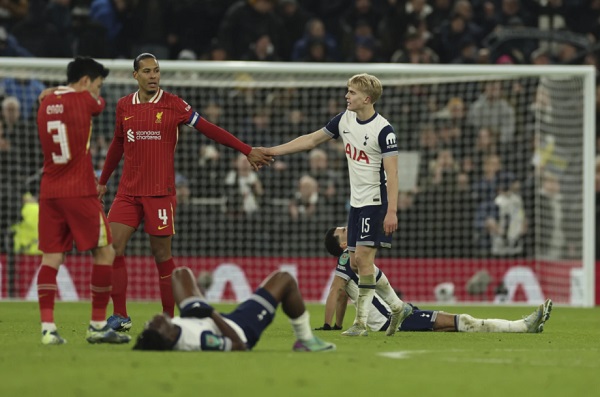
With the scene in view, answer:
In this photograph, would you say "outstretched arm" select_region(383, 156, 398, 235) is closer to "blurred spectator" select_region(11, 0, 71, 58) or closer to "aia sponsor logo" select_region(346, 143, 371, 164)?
"aia sponsor logo" select_region(346, 143, 371, 164)

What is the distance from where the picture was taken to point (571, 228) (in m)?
18.0

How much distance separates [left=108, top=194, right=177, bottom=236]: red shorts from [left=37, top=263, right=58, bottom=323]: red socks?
185cm

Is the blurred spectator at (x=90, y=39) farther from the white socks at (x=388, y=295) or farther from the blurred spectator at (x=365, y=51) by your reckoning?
the white socks at (x=388, y=295)

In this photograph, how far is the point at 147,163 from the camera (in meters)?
10.5

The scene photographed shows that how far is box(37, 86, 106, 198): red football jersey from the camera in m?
8.55

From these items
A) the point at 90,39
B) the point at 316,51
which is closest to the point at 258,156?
the point at 316,51

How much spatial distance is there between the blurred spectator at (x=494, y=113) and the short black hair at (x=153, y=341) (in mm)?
11986

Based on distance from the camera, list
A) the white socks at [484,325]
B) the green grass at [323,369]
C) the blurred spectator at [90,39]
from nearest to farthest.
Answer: the green grass at [323,369] < the white socks at [484,325] < the blurred spectator at [90,39]

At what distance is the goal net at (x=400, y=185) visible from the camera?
17.4 meters

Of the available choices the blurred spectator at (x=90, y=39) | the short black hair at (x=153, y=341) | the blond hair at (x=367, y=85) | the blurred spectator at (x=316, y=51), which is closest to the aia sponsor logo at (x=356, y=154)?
the blond hair at (x=367, y=85)

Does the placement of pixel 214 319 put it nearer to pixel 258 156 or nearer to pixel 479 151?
pixel 258 156

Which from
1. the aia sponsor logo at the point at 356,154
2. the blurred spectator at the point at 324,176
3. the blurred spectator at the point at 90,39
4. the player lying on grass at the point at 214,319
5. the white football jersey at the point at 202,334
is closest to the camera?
the player lying on grass at the point at 214,319

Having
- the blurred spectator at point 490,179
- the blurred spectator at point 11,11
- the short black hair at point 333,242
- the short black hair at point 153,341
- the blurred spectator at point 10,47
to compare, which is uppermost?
the blurred spectator at point 11,11

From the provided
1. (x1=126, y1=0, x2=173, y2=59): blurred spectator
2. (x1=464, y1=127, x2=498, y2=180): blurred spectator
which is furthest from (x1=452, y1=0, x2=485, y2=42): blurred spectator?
(x1=126, y1=0, x2=173, y2=59): blurred spectator
